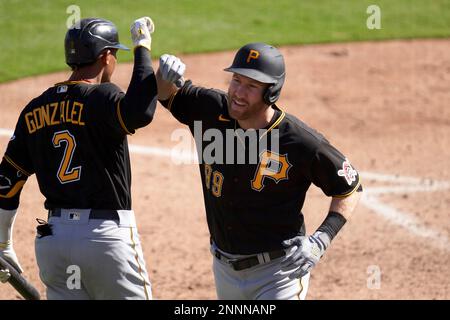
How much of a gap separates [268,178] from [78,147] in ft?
3.79

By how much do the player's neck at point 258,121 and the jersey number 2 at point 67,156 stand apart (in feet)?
3.43

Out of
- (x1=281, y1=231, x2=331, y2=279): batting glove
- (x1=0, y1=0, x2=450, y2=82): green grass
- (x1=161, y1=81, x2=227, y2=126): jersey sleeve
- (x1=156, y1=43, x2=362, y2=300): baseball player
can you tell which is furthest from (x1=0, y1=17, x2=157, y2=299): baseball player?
(x1=0, y1=0, x2=450, y2=82): green grass

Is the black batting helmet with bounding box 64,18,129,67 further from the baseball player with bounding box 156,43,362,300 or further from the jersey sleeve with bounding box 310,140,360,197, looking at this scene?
the jersey sleeve with bounding box 310,140,360,197

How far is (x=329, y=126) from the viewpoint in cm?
1102

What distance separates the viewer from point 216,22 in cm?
1491

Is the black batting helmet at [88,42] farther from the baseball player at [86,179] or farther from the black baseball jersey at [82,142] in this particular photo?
the black baseball jersey at [82,142]

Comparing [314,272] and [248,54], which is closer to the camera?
[248,54]

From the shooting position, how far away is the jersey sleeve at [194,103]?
17.3 ft

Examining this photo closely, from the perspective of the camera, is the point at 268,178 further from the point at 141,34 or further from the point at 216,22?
the point at 216,22

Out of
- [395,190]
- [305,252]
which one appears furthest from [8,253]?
[395,190]

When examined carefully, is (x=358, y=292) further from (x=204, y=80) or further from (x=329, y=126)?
(x=204, y=80)

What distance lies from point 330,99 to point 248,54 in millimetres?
7027


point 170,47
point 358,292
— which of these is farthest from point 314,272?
point 170,47

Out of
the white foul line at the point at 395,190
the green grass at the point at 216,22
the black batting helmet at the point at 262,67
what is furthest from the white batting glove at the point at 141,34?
the green grass at the point at 216,22
